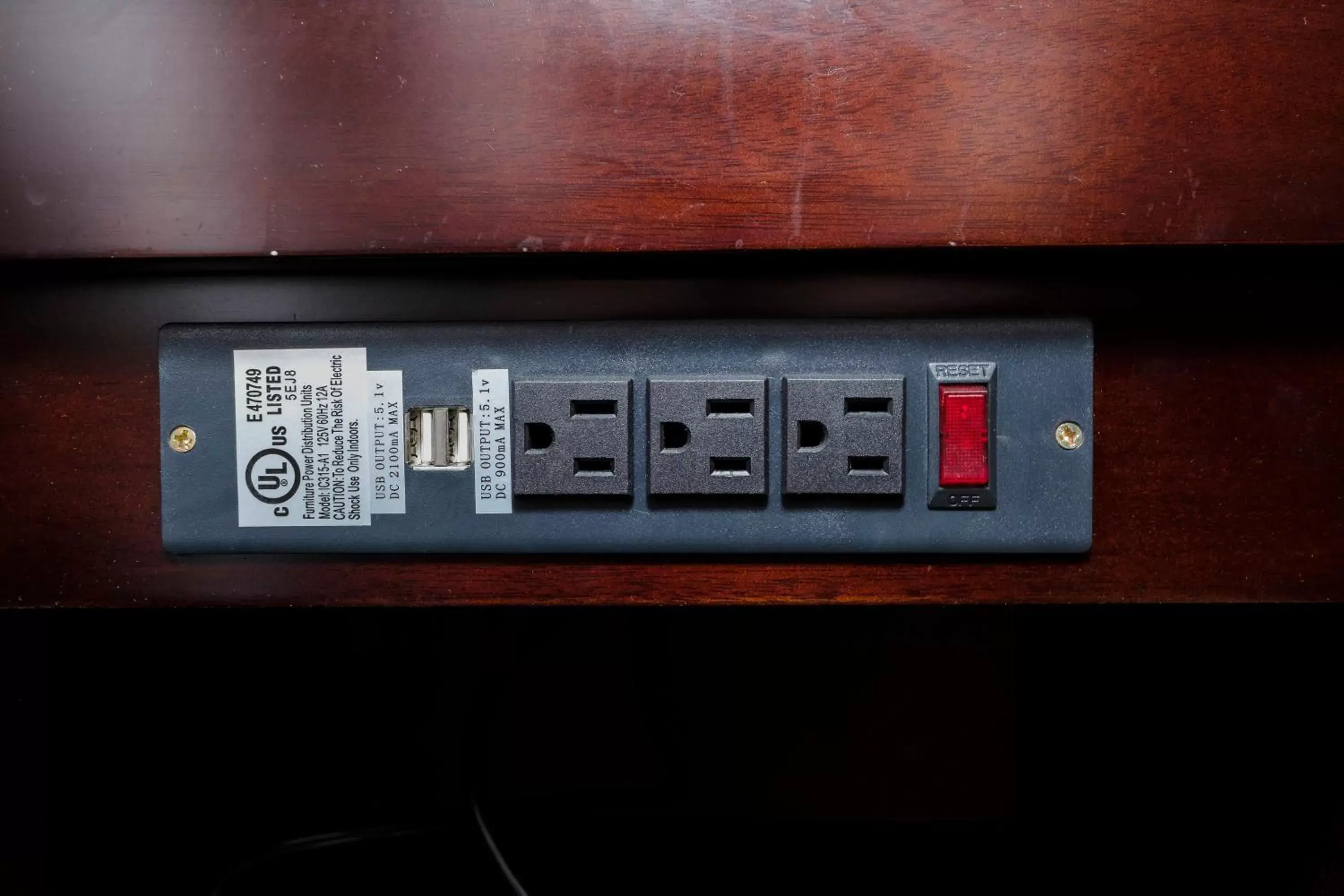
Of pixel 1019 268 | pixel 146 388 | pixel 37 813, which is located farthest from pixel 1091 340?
pixel 37 813

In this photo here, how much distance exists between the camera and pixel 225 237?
0.35 metres

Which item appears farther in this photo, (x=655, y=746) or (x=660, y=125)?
(x=655, y=746)

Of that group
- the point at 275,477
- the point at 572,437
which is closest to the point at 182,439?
the point at 275,477

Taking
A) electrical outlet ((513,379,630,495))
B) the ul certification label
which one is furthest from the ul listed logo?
electrical outlet ((513,379,630,495))

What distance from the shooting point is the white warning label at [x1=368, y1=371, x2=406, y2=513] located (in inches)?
14.6

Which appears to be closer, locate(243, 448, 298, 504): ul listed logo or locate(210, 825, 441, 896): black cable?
locate(243, 448, 298, 504): ul listed logo

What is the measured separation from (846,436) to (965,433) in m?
0.06

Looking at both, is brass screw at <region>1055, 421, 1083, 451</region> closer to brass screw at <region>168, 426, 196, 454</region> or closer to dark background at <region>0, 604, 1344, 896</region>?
dark background at <region>0, 604, 1344, 896</region>

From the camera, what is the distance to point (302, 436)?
1.22 ft

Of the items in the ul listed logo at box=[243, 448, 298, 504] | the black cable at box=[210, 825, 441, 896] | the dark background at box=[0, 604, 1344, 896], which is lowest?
the black cable at box=[210, 825, 441, 896]

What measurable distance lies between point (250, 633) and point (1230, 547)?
646 mm

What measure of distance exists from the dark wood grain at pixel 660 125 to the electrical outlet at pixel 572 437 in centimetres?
7

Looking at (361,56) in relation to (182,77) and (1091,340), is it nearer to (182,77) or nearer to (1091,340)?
(182,77)

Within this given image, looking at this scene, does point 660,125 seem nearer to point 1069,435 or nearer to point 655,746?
point 1069,435
